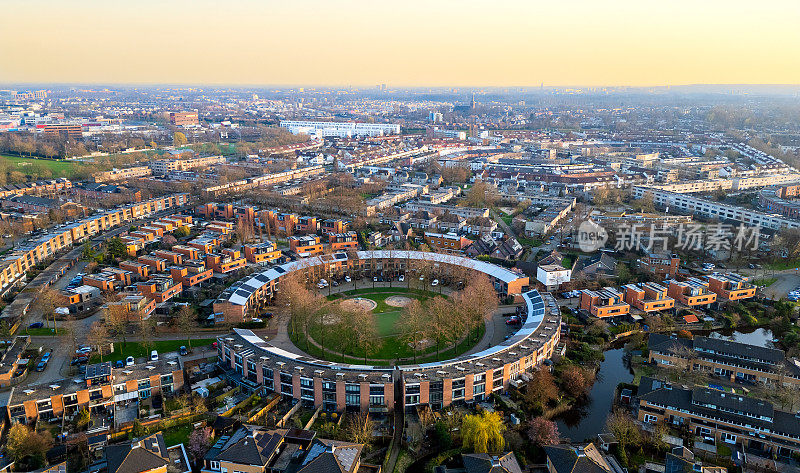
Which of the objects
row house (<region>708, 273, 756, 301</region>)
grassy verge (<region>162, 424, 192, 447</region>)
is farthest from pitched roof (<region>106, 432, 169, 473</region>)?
row house (<region>708, 273, 756, 301</region>)

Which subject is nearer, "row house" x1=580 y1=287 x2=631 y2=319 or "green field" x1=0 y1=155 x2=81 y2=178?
"row house" x1=580 y1=287 x2=631 y2=319

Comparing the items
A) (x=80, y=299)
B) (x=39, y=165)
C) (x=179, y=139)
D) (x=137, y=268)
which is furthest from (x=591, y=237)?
(x=179, y=139)

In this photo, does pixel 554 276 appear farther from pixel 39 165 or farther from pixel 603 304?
pixel 39 165

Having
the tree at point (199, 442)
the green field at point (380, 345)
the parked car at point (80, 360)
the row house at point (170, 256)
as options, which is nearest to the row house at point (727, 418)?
the green field at point (380, 345)

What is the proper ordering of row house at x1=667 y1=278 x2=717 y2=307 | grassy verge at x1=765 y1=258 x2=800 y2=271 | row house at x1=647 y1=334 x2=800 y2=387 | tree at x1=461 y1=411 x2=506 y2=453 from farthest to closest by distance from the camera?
grassy verge at x1=765 y1=258 x2=800 y2=271 → row house at x1=667 y1=278 x2=717 y2=307 → row house at x1=647 y1=334 x2=800 y2=387 → tree at x1=461 y1=411 x2=506 y2=453

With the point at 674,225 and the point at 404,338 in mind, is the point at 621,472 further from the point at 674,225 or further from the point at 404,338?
the point at 674,225

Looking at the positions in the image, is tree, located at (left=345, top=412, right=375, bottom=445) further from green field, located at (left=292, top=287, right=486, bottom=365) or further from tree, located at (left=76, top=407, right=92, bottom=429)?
tree, located at (left=76, top=407, right=92, bottom=429)

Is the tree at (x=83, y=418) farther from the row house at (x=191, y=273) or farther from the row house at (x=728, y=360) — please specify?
the row house at (x=728, y=360)
